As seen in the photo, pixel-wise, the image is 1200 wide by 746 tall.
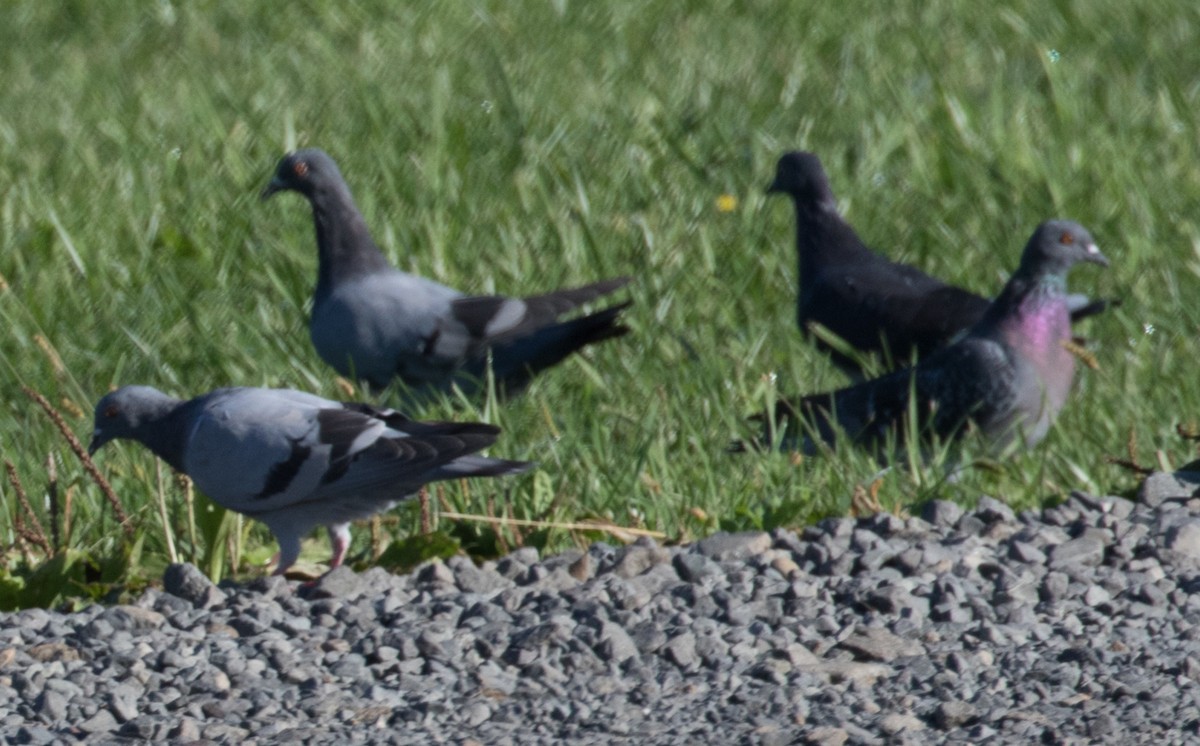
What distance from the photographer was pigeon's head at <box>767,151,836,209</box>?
6699mm

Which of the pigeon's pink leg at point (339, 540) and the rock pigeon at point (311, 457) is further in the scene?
the pigeon's pink leg at point (339, 540)

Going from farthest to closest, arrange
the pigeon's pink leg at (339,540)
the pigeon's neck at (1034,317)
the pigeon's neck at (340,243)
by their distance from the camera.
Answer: the pigeon's neck at (340,243) < the pigeon's neck at (1034,317) < the pigeon's pink leg at (339,540)

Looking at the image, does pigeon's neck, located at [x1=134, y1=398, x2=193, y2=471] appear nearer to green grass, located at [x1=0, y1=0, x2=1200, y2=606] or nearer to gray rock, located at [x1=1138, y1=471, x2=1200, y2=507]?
green grass, located at [x1=0, y1=0, x2=1200, y2=606]

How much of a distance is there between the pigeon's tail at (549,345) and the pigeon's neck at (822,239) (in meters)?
0.87

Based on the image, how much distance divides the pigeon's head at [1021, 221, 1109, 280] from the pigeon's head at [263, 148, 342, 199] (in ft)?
7.17

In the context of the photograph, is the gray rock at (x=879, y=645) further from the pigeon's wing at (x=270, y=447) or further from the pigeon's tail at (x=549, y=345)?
the pigeon's tail at (x=549, y=345)

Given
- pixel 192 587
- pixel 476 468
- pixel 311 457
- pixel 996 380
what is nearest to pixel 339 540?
pixel 311 457

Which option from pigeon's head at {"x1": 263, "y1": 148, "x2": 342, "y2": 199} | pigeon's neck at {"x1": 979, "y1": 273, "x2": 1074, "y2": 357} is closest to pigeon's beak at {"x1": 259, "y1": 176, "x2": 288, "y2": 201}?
pigeon's head at {"x1": 263, "y1": 148, "x2": 342, "y2": 199}

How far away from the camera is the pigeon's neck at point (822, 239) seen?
21.4ft

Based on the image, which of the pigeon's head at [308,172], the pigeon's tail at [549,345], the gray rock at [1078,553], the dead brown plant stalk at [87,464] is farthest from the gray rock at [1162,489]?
the pigeon's head at [308,172]

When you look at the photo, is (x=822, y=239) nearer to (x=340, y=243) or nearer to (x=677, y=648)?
(x=340, y=243)

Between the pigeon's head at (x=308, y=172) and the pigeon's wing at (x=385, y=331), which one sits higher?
the pigeon's head at (x=308, y=172)

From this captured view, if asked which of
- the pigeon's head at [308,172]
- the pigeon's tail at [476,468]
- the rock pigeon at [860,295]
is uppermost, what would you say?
the pigeon's head at [308,172]

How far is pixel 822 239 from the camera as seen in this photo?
659cm
